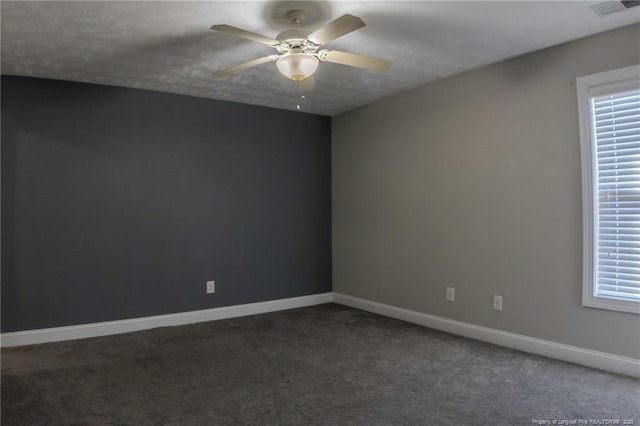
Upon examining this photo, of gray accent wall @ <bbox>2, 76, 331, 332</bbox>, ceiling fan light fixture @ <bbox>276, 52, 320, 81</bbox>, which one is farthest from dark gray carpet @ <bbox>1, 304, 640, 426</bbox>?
ceiling fan light fixture @ <bbox>276, 52, 320, 81</bbox>

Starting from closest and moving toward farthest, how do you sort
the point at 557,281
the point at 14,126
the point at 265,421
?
1. the point at 265,421
2. the point at 557,281
3. the point at 14,126

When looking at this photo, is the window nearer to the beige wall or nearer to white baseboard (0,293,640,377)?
the beige wall

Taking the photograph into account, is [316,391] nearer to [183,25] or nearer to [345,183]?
[183,25]

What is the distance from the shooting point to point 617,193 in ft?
9.34

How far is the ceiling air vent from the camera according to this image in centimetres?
245

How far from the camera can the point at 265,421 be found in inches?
87.7

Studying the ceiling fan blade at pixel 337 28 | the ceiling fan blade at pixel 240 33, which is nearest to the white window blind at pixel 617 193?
the ceiling fan blade at pixel 337 28

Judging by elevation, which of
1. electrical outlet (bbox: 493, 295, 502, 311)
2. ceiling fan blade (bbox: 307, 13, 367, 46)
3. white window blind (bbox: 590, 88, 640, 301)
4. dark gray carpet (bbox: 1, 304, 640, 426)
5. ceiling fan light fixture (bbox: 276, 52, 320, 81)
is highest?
ceiling fan blade (bbox: 307, 13, 367, 46)

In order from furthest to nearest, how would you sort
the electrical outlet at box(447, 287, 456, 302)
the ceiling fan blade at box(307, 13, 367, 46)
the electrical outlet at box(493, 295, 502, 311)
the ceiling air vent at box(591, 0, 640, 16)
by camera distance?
the electrical outlet at box(447, 287, 456, 302), the electrical outlet at box(493, 295, 502, 311), the ceiling air vent at box(591, 0, 640, 16), the ceiling fan blade at box(307, 13, 367, 46)

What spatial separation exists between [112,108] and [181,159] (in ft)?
2.53

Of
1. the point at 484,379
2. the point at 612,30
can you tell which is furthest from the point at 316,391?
the point at 612,30

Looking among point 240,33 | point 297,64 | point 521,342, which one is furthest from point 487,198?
point 240,33

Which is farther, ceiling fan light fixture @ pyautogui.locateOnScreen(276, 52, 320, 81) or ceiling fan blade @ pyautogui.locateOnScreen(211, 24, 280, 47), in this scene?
ceiling fan light fixture @ pyautogui.locateOnScreen(276, 52, 320, 81)

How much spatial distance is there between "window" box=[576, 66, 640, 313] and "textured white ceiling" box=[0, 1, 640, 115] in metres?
0.42
